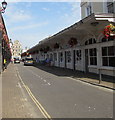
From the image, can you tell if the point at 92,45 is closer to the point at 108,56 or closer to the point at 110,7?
the point at 108,56

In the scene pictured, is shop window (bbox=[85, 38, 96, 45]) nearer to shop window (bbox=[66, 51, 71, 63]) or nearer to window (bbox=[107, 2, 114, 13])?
window (bbox=[107, 2, 114, 13])

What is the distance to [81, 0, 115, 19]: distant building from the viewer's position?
18875 millimetres

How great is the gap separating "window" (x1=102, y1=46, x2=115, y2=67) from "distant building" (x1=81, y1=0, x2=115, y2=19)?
192 inches

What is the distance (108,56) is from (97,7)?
871 cm

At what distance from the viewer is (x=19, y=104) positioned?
701 centimetres

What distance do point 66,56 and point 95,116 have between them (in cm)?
2208

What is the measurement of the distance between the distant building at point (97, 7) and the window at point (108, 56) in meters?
4.88

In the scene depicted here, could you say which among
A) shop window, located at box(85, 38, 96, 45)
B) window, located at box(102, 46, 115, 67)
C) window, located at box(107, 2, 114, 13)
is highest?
window, located at box(107, 2, 114, 13)

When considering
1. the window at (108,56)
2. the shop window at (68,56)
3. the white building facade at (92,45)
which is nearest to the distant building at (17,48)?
the shop window at (68,56)

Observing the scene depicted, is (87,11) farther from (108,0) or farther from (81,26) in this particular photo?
(81,26)

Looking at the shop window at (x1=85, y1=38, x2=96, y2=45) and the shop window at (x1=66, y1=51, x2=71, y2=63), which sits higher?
the shop window at (x1=85, y1=38, x2=96, y2=45)

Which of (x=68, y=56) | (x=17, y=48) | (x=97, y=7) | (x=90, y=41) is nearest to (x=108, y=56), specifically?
(x=90, y=41)

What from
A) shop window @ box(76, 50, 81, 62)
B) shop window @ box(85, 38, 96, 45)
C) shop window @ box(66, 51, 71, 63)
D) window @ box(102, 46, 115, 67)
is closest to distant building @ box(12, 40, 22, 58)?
shop window @ box(66, 51, 71, 63)

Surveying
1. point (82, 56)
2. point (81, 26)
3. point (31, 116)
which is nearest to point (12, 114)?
point (31, 116)
